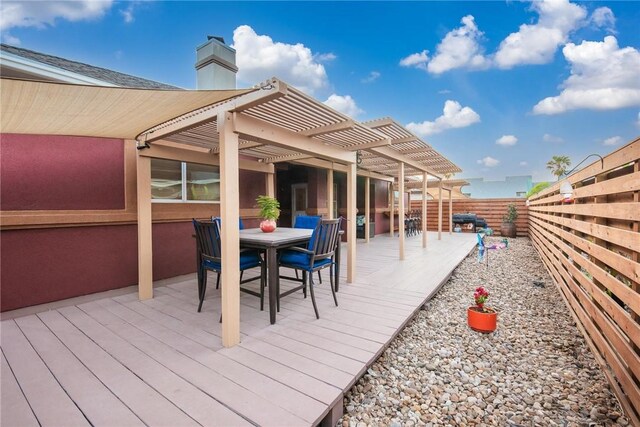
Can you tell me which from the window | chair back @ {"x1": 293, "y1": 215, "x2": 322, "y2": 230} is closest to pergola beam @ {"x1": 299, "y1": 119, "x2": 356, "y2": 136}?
chair back @ {"x1": 293, "y1": 215, "x2": 322, "y2": 230}

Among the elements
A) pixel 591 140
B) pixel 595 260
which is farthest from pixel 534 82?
pixel 595 260

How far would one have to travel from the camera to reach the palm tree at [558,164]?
59.6 feet

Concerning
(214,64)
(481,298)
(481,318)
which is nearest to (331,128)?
(481,298)

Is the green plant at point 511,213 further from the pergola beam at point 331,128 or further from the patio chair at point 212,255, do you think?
the patio chair at point 212,255

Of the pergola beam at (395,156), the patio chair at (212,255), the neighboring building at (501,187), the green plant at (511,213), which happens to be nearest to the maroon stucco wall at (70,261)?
the patio chair at (212,255)

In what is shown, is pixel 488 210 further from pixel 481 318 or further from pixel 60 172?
pixel 60 172

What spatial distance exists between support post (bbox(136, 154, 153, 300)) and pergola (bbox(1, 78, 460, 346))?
0.01 m

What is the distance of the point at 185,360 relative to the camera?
210cm

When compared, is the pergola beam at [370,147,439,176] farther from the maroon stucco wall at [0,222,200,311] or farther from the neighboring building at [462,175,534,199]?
the neighboring building at [462,175,534,199]

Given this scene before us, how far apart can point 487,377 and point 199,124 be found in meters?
3.40

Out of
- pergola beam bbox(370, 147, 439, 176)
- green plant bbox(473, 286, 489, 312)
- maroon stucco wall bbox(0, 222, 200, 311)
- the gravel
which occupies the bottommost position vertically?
the gravel

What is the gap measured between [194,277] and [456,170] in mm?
8202

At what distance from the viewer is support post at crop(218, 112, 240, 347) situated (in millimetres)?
2266

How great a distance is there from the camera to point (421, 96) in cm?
1473
